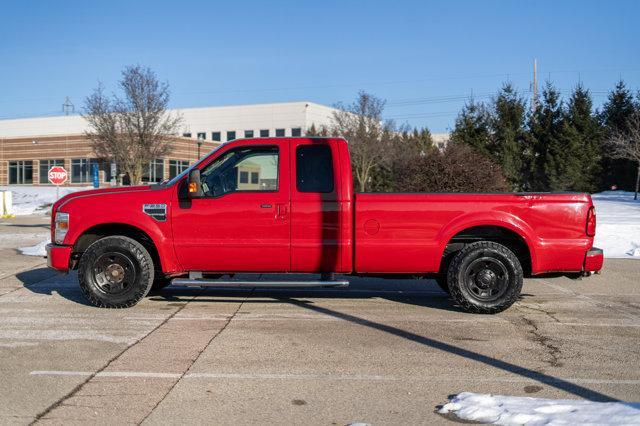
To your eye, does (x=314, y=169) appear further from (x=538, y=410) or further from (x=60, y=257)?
(x=538, y=410)

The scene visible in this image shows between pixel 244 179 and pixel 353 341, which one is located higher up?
pixel 244 179

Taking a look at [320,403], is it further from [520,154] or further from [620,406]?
[520,154]

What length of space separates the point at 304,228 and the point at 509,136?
785 inches

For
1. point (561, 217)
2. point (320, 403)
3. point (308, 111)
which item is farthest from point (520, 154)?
point (308, 111)

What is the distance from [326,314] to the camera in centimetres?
766

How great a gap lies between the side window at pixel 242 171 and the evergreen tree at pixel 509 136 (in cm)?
1887

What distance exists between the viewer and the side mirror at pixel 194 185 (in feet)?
24.0

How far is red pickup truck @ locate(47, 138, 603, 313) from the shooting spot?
7.43 m

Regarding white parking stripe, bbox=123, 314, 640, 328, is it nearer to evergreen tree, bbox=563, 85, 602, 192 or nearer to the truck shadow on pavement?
the truck shadow on pavement

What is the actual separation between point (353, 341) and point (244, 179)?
2.48 metres

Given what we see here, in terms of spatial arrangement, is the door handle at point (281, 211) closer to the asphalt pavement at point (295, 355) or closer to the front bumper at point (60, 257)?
the asphalt pavement at point (295, 355)

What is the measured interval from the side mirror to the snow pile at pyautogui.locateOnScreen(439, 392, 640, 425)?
13.2ft

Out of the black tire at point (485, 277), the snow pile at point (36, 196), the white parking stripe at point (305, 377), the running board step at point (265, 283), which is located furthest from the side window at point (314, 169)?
the snow pile at point (36, 196)

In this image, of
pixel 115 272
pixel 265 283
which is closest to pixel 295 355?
pixel 265 283
